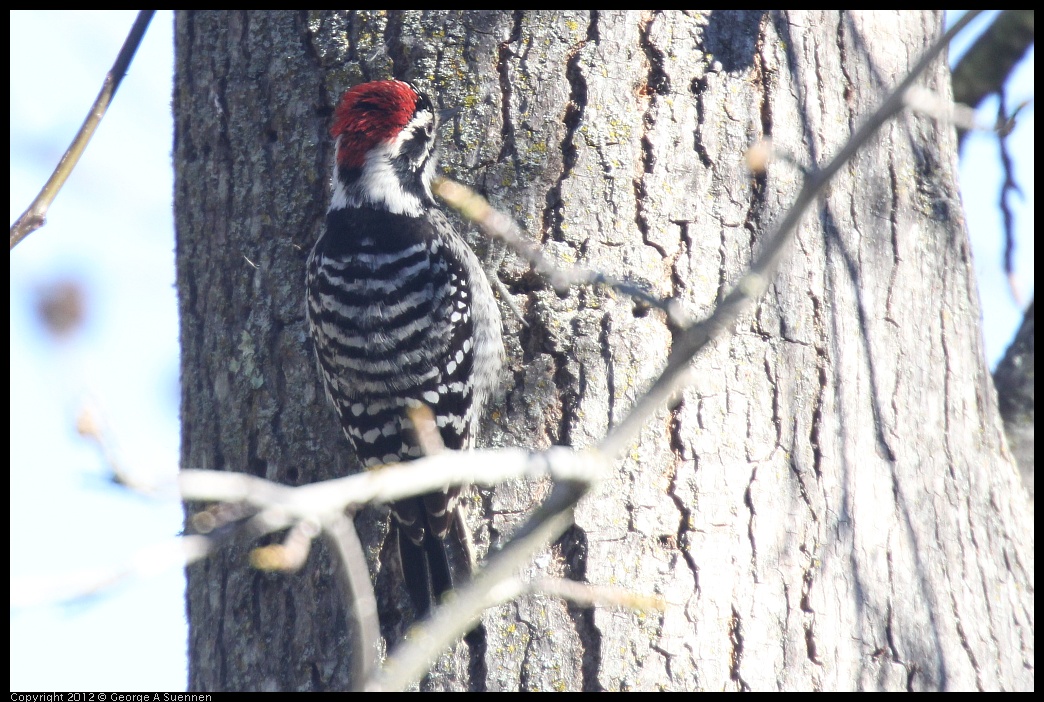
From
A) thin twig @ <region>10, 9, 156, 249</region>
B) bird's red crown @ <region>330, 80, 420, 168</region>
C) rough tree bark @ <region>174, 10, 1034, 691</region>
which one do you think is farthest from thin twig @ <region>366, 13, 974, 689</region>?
bird's red crown @ <region>330, 80, 420, 168</region>

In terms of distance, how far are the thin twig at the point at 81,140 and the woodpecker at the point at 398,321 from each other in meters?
0.62

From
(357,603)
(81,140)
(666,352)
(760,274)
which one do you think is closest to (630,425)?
(760,274)

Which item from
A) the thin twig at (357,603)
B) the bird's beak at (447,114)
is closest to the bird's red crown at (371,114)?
the bird's beak at (447,114)

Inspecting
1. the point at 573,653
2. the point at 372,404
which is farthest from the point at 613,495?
the point at 372,404

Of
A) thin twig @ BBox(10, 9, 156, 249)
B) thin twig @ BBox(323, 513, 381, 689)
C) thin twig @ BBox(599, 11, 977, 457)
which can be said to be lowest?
thin twig @ BBox(323, 513, 381, 689)

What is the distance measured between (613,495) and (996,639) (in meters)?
1.19

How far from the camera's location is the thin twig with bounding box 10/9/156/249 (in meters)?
2.28

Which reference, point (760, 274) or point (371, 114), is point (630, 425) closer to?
point (760, 274)

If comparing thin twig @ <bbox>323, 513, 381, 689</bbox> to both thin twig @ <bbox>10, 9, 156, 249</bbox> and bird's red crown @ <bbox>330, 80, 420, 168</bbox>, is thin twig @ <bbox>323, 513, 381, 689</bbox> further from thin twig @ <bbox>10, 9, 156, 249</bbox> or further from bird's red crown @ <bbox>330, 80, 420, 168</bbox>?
bird's red crown @ <bbox>330, 80, 420, 168</bbox>

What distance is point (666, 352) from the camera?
2.66 meters

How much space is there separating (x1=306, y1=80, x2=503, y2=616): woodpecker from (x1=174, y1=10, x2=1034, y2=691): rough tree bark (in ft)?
0.28

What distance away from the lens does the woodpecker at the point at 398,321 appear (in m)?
2.78

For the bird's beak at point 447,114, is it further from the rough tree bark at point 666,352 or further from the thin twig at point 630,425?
the thin twig at point 630,425

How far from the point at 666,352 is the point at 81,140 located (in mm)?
1678
